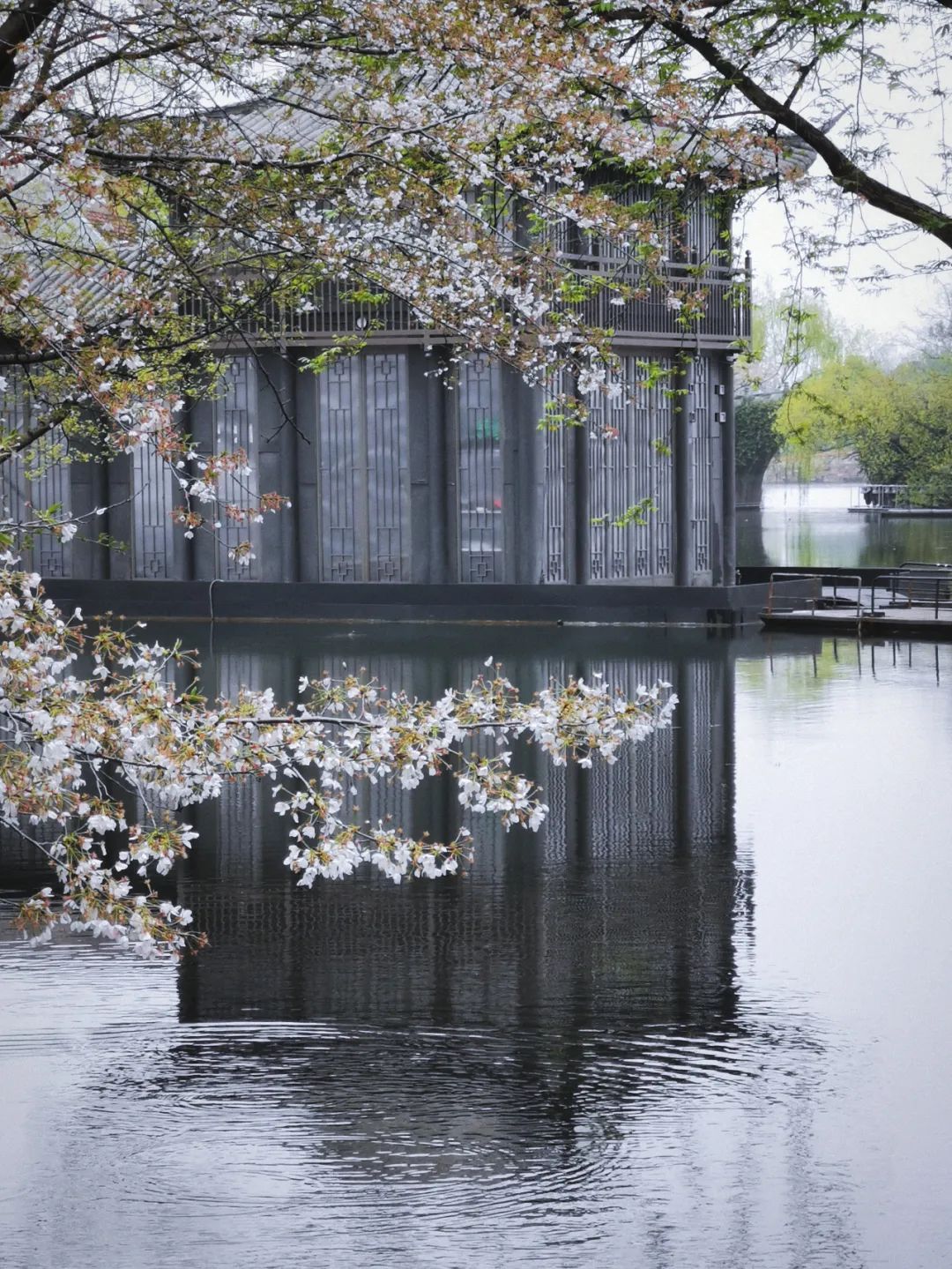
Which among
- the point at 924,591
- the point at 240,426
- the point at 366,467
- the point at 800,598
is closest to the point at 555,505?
the point at 366,467

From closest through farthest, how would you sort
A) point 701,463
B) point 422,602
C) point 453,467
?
point 422,602 < point 453,467 < point 701,463

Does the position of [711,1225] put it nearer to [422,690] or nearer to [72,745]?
[72,745]

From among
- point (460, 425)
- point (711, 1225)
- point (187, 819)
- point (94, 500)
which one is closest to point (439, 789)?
point (187, 819)

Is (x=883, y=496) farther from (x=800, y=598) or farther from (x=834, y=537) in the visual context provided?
(x=800, y=598)

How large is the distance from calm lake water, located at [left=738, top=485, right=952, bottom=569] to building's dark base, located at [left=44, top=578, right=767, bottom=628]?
1056 cm

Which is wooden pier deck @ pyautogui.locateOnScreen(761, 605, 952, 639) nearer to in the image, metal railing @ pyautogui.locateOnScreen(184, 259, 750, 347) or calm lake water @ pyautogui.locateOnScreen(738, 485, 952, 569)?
metal railing @ pyautogui.locateOnScreen(184, 259, 750, 347)

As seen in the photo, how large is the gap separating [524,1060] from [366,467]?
24.8m

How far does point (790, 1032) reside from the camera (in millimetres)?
9164

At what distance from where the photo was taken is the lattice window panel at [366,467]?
32781 mm

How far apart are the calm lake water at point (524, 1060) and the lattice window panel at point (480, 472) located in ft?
57.8

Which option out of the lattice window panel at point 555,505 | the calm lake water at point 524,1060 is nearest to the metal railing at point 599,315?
the lattice window panel at point 555,505

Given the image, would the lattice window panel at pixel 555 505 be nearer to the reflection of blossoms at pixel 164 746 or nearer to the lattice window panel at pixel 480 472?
the lattice window panel at pixel 480 472

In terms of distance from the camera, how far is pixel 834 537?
2847 inches

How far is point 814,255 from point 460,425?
20308 mm
